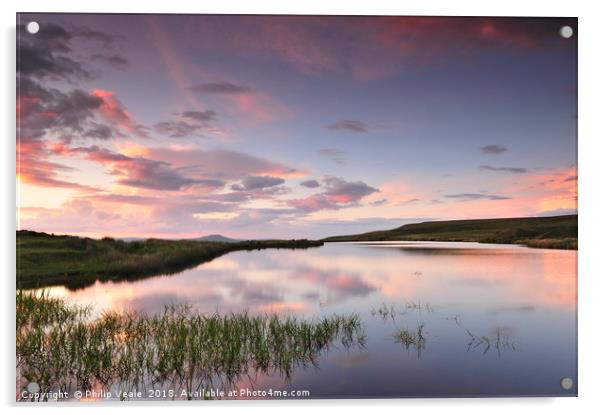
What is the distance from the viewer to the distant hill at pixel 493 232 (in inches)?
261

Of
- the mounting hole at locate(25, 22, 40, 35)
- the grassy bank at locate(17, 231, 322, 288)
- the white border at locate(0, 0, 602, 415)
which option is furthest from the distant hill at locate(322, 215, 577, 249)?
the mounting hole at locate(25, 22, 40, 35)

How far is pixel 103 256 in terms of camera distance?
754cm

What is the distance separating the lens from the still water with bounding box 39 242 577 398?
6316 millimetres

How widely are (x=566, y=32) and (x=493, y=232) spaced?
3.59m

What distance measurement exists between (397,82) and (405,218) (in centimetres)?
241

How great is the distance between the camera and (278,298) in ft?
25.3

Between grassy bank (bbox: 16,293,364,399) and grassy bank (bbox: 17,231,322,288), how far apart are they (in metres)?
0.46

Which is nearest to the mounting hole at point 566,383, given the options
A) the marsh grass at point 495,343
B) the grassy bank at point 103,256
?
the marsh grass at point 495,343

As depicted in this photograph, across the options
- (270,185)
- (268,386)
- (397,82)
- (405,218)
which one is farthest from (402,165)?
(268,386)

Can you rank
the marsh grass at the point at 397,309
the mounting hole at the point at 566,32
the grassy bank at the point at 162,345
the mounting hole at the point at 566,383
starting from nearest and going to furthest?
the grassy bank at the point at 162,345 < the mounting hole at the point at 566,383 < the mounting hole at the point at 566,32 < the marsh grass at the point at 397,309

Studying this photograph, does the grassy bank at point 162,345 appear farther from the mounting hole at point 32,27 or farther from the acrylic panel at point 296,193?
the mounting hole at point 32,27

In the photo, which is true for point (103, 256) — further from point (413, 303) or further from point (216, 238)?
point (413, 303)
